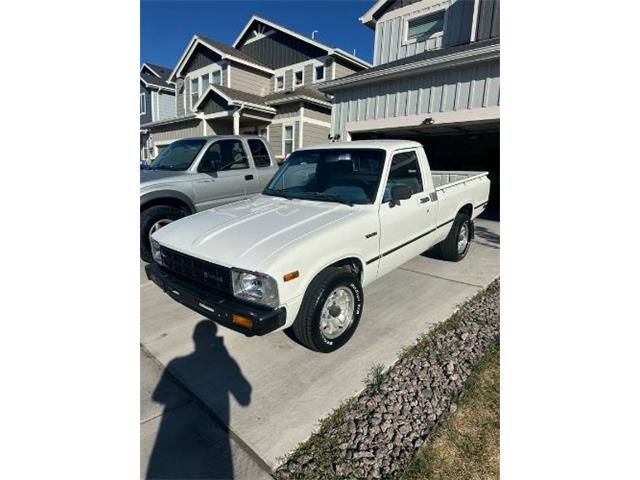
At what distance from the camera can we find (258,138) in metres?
6.72

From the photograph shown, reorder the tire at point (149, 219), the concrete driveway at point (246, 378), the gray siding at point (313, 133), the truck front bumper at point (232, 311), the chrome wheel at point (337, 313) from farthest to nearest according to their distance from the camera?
the gray siding at point (313, 133)
the tire at point (149, 219)
the chrome wheel at point (337, 313)
the truck front bumper at point (232, 311)
the concrete driveway at point (246, 378)

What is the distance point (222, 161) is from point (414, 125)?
4.22 m

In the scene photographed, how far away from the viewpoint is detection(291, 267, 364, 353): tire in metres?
2.78

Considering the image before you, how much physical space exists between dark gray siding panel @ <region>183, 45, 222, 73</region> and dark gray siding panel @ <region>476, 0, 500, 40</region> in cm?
1236

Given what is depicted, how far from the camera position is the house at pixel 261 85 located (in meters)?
14.0

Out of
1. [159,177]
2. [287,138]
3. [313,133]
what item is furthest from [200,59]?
[159,177]

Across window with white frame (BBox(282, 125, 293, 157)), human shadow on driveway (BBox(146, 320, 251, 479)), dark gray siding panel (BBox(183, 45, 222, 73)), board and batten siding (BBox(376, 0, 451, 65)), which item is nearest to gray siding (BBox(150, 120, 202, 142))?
dark gray siding panel (BBox(183, 45, 222, 73))

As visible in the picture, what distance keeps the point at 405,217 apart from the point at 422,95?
4.83 metres

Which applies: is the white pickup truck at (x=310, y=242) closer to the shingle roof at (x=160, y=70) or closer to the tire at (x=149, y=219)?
the tire at (x=149, y=219)

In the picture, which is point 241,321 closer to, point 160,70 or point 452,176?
point 452,176

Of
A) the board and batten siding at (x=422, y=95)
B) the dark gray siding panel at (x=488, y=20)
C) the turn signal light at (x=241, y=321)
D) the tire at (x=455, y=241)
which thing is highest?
the dark gray siding panel at (x=488, y=20)

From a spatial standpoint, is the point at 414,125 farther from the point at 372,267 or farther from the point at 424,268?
the point at 372,267

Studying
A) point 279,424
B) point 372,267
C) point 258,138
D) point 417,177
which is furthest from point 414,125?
point 279,424

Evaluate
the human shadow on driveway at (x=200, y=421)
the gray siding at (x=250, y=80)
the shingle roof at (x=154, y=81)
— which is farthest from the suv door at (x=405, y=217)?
the shingle roof at (x=154, y=81)
